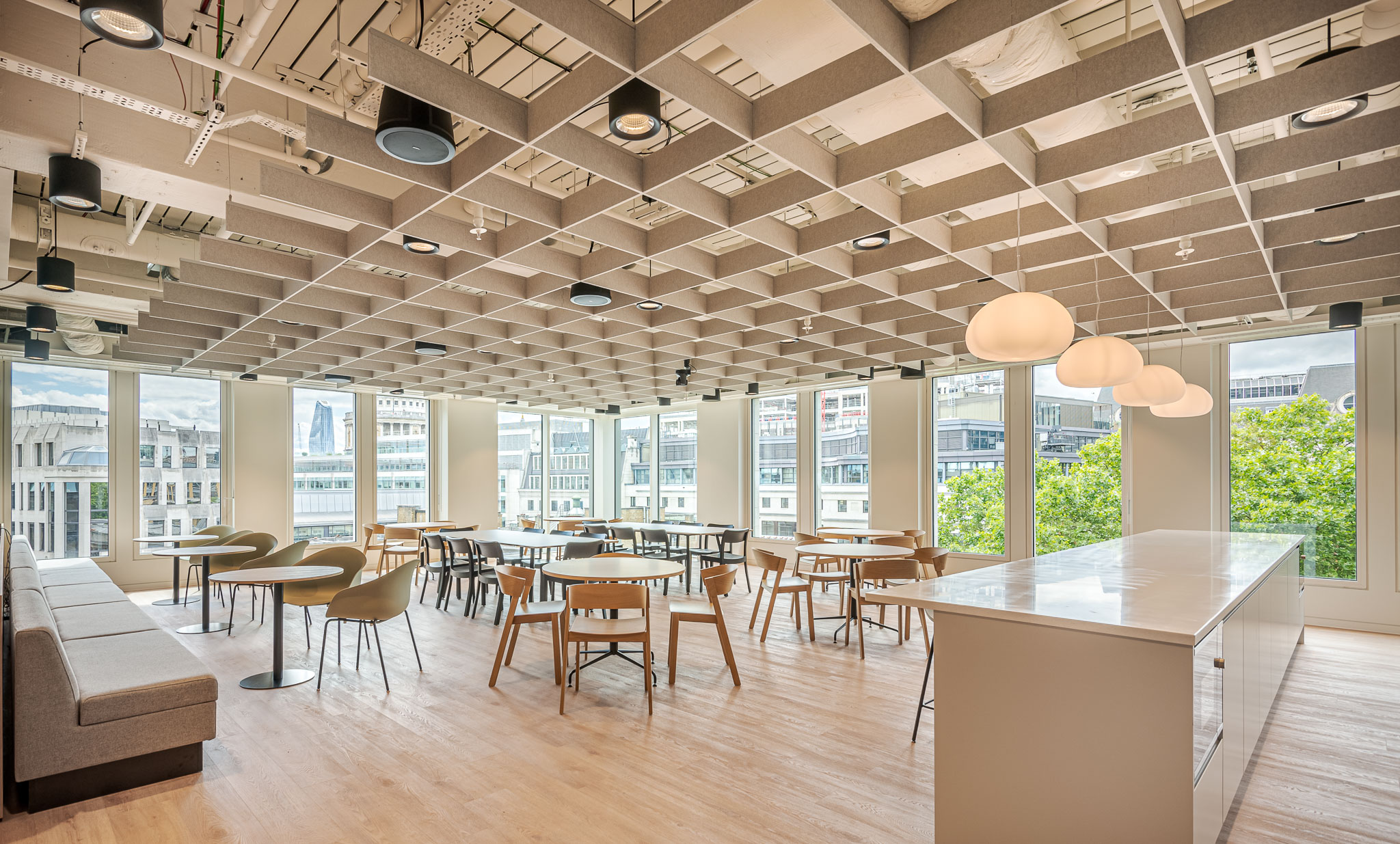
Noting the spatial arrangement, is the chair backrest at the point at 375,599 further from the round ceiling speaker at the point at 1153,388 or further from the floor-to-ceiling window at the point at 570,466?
the floor-to-ceiling window at the point at 570,466

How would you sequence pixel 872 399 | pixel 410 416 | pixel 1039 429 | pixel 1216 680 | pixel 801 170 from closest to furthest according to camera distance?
pixel 1216 680, pixel 801 170, pixel 1039 429, pixel 872 399, pixel 410 416

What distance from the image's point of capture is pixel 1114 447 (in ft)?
28.1

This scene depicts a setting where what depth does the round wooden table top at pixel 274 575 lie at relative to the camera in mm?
4688

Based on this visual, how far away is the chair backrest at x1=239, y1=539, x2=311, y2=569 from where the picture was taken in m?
6.70

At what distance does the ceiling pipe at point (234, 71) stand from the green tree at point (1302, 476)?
885 cm

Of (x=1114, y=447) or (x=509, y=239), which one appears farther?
(x=1114, y=447)

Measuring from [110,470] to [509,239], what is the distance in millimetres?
8215

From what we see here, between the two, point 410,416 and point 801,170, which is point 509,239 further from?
point 410,416

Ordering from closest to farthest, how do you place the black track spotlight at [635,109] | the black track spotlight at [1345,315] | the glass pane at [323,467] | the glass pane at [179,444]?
1. the black track spotlight at [635,109]
2. the black track spotlight at [1345,315]
3. the glass pane at [179,444]
4. the glass pane at [323,467]

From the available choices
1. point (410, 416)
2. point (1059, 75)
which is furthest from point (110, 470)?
point (1059, 75)

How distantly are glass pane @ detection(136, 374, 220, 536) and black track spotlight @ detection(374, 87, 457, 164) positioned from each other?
9.16m

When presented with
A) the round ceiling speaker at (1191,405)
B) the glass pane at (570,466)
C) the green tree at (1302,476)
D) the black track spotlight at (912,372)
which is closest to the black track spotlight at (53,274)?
the round ceiling speaker at (1191,405)

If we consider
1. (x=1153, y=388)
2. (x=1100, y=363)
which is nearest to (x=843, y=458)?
(x=1153, y=388)

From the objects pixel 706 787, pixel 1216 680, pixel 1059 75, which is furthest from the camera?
pixel 706 787
